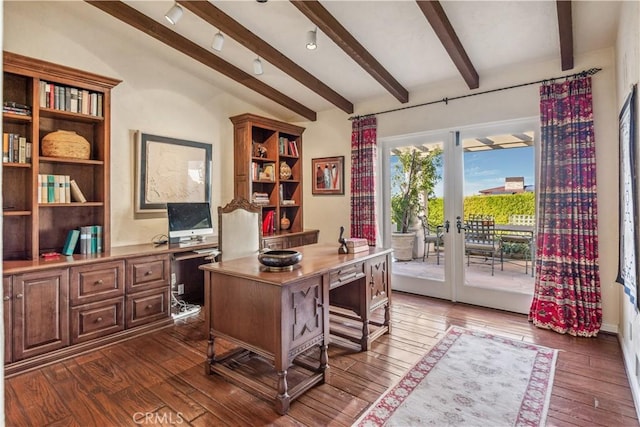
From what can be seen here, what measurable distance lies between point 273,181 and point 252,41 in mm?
1956

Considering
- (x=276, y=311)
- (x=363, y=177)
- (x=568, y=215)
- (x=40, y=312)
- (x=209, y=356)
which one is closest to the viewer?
(x=276, y=311)

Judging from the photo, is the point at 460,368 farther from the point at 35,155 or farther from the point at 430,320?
the point at 35,155

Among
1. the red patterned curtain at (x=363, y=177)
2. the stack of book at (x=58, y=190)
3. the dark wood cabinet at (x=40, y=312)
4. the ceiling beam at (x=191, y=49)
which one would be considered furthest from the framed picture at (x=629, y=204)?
the stack of book at (x=58, y=190)

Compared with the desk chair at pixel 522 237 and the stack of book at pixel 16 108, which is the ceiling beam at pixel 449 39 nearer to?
the desk chair at pixel 522 237

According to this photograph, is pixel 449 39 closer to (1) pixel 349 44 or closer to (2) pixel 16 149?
(1) pixel 349 44

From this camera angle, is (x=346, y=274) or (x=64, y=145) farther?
(x=64, y=145)

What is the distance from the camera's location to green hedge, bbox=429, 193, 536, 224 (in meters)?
3.71

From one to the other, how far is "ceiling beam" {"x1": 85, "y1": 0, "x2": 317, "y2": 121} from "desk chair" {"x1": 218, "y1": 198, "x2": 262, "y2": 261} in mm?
1720

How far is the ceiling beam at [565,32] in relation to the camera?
2649 mm

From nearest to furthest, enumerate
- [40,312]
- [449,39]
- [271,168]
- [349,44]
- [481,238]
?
[40,312] < [449,39] < [349,44] < [481,238] < [271,168]

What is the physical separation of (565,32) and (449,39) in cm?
89

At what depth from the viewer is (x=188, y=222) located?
3.91 m

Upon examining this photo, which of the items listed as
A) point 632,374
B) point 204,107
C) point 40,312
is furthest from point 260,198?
point 632,374

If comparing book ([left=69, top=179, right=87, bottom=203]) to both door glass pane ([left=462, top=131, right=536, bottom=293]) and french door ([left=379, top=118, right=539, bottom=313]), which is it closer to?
french door ([left=379, top=118, right=539, bottom=313])
